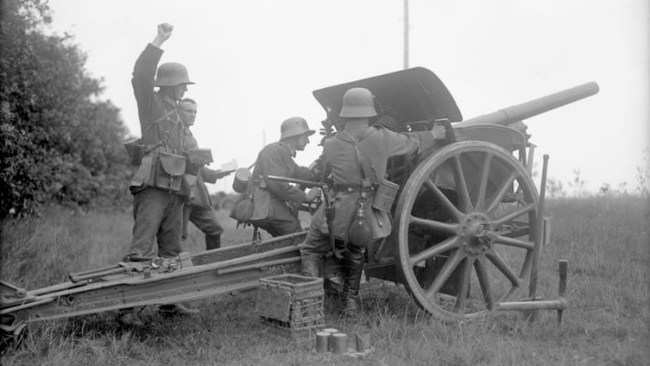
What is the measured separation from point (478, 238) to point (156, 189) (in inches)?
101

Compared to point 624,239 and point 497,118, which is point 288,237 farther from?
point 624,239

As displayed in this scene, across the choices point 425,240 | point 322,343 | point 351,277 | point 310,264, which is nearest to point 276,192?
point 310,264

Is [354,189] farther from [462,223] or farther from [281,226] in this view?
[281,226]

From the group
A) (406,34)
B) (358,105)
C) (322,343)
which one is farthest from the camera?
(406,34)

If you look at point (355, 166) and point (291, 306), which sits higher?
point (355, 166)

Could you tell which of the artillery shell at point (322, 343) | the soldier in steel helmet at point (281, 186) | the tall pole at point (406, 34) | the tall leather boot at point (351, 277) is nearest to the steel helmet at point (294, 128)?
the soldier in steel helmet at point (281, 186)

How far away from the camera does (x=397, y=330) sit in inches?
173

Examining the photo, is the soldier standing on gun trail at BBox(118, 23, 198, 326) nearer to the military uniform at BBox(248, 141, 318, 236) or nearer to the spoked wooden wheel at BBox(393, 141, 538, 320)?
the military uniform at BBox(248, 141, 318, 236)

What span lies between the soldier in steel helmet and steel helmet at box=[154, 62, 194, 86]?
3.57 feet

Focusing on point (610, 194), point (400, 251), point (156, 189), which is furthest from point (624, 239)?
point (156, 189)

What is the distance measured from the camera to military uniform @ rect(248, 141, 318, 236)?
5793 mm

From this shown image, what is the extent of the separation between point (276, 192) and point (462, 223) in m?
1.84

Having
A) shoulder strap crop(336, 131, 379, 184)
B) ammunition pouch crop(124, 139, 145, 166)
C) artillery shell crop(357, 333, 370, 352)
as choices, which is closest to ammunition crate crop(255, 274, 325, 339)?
artillery shell crop(357, 333, 370, 352)

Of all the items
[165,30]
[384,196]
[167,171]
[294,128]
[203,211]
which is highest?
[165,30]
